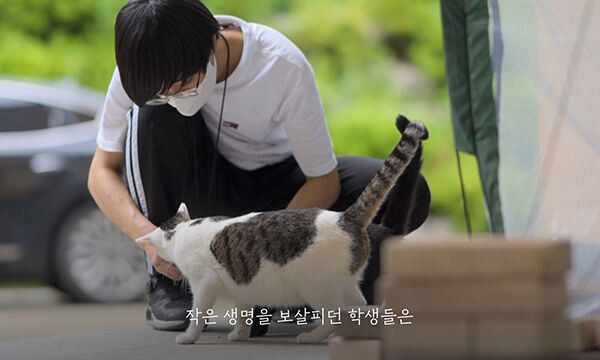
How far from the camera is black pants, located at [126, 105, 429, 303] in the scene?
6.91 feet

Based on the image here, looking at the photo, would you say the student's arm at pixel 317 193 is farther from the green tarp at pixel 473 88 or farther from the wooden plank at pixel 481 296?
the wooden plank at pixel 481 296

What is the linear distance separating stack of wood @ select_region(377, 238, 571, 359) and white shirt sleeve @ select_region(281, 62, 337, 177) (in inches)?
44.9

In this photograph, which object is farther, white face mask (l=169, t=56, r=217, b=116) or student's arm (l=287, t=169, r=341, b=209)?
student's arm (l=287, t=169, r=341, b=209)

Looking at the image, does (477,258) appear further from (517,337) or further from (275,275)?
(275,275)

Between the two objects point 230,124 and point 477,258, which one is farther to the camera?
point 230,124

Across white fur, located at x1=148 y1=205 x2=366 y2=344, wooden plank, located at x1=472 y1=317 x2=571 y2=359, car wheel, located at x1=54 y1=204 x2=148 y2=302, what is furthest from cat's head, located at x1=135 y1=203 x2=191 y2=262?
car wheel, located at x1=54 y1=204 x2=148 y2=302

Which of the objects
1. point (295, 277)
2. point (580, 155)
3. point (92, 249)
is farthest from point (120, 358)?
point (92, 249)

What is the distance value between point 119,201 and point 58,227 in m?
1.93

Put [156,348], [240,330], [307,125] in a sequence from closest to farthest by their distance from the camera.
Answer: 1. [156,348]
2. [240,330]
3. [307,125]

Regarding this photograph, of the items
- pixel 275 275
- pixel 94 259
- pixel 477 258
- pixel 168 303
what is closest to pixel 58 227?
pixel 94 259

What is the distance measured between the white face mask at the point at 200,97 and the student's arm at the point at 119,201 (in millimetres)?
280

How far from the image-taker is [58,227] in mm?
3891

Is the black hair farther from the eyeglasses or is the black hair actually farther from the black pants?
the black pants

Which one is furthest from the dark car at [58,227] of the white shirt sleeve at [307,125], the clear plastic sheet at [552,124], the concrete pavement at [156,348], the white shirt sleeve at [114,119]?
the clear plastic sheet at [552,124]
